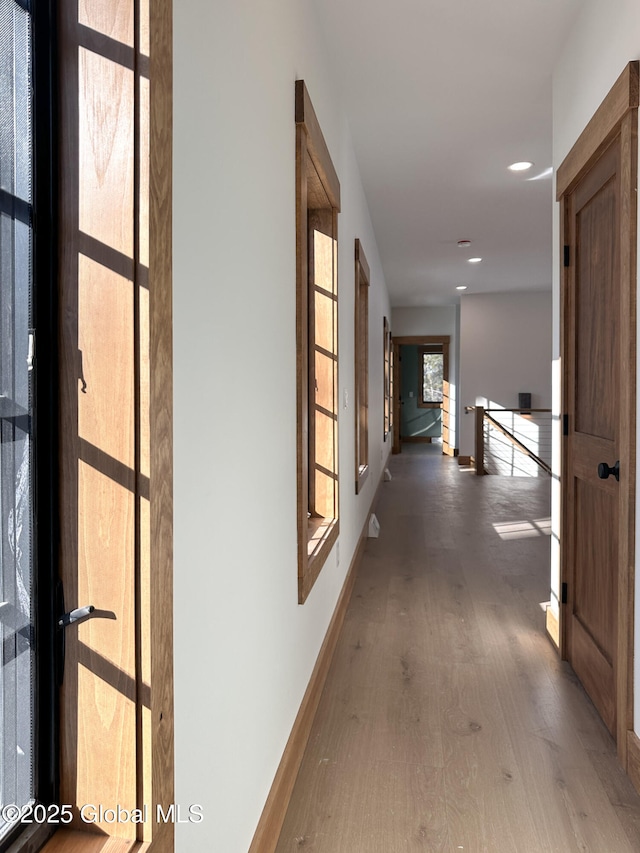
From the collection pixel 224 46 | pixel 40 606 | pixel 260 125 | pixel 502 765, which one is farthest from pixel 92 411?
pixel 502 765

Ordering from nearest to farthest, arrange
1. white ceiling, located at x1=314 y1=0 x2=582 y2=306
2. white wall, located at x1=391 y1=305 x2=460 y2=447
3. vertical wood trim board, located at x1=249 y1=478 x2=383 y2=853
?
vertical wood trim board, located at x1=249 y1=478 x2=383 y2=853
white ceiling, located at x1=314 y1=0 x2=582 y2=306
white wall, located at x1=391 y1=305 x2=460 y2=447

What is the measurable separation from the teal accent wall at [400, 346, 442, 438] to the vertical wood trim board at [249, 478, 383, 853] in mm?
12494

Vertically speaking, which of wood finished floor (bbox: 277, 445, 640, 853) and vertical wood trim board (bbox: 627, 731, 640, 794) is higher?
vertical wood trim board (bbox: 627, 731, 640, 794)

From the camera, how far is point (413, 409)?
15.3 metres

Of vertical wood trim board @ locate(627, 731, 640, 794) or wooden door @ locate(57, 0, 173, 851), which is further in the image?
vertical wood trim board @ locate(627, 731, 640, 794)

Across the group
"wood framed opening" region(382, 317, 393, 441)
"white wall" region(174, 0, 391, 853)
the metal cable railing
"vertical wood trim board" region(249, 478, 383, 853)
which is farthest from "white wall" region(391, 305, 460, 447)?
"white wall" region(174, 0, 391, 853)

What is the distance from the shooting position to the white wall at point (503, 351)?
9992 mm

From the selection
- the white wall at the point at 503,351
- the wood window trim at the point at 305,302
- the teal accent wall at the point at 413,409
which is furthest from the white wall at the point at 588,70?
the teal accent wall at the point at 413,409

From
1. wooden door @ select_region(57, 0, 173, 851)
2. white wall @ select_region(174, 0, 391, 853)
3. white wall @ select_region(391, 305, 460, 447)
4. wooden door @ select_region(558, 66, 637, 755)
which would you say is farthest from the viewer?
white wall @ select_region(391, 305, 460, 447)

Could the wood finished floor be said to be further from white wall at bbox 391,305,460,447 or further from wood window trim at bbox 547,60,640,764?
white wall at bbox 391,305,460,447

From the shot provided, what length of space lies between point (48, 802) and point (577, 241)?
2648 mm

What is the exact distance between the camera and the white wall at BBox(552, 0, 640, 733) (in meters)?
1.88

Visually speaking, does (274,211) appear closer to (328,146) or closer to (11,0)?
(11,0)

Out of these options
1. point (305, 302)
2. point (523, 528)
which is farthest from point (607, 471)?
point (523, 528)
